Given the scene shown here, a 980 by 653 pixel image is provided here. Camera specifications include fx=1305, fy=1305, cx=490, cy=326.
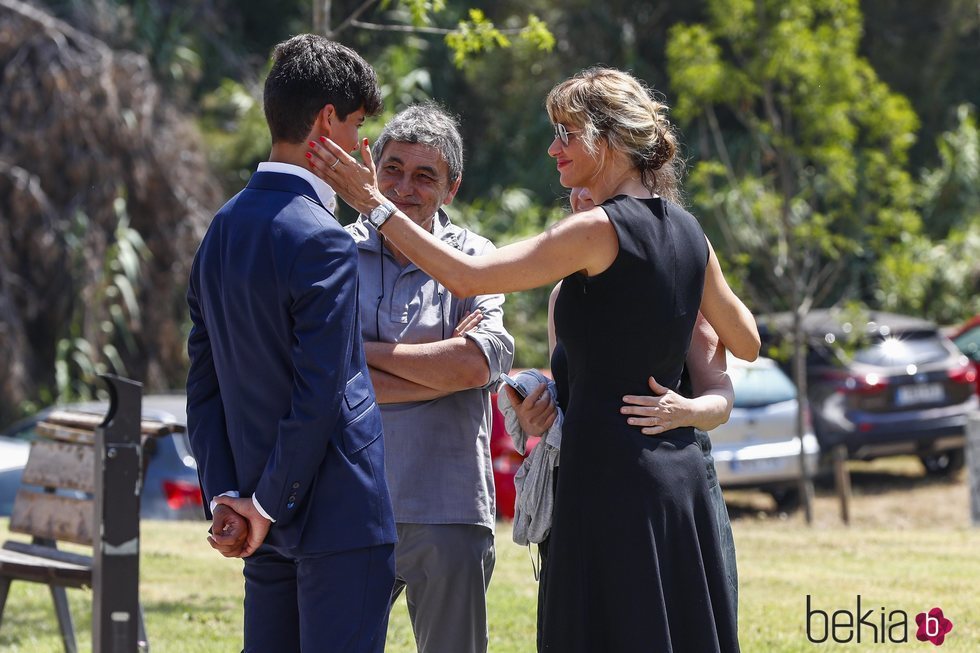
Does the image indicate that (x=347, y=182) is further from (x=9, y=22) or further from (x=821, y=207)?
(x=821, y=207)

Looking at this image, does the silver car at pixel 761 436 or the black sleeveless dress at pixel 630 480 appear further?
the silver car at pixel 761 436

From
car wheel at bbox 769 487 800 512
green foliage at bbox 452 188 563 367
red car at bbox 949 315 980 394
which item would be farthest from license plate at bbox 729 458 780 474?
green foliage at bbox 452 188 563 367

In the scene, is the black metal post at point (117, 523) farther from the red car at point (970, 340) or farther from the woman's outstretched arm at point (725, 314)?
the red car at point (970, 340)

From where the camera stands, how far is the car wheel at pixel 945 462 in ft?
50.0

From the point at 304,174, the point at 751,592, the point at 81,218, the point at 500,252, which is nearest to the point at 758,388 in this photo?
the point at 751,592

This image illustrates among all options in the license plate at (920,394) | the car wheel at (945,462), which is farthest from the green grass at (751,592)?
the car wheel at (945,462)

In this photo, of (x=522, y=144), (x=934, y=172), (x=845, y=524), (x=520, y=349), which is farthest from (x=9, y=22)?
(x=934, y=172)

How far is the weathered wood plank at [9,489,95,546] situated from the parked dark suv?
943 centimetres

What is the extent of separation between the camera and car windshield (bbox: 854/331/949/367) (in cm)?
1434

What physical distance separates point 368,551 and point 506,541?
6.55 m

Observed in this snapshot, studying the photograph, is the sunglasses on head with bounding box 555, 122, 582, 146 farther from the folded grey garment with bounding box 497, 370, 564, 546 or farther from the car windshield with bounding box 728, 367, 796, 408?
the car windshield with bounding box 728, 367, 796, 408

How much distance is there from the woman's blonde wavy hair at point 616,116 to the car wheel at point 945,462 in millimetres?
12405

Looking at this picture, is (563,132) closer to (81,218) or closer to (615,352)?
(615,352)

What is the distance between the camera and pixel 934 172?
25219 millimetres
